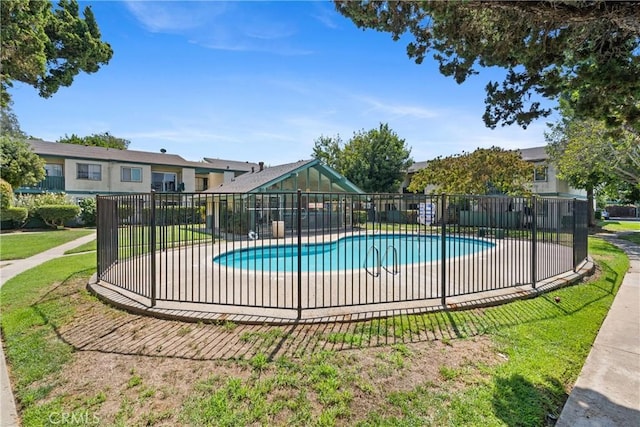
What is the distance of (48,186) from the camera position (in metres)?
25.9

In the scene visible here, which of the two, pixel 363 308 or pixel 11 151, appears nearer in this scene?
pixel 363 308

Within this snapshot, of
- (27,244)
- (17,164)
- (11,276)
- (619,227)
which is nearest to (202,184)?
(17,164)

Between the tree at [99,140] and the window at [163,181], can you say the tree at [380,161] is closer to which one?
the window at [163,181]

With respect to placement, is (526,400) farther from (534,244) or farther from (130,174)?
(130,174)

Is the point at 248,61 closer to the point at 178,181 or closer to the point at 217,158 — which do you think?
the point at 178,181

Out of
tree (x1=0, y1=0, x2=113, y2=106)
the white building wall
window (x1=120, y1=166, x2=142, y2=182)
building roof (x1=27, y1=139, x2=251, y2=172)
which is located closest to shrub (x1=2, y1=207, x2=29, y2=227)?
building roof (x1=27, y1=139, x2=251, y2=172)

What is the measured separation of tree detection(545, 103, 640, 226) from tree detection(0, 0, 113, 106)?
780 inches

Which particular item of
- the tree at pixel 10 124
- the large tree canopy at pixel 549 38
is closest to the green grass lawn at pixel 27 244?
the large tree canopy at pixel 549 38

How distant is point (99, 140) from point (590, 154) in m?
60.8

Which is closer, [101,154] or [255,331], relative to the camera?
[255,331]

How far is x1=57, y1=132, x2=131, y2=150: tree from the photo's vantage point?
48.5 meters

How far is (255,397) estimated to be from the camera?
3.05 metres

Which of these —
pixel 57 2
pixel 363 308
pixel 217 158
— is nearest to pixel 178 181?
pixel 217 158

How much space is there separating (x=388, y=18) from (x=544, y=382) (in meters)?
5.47
